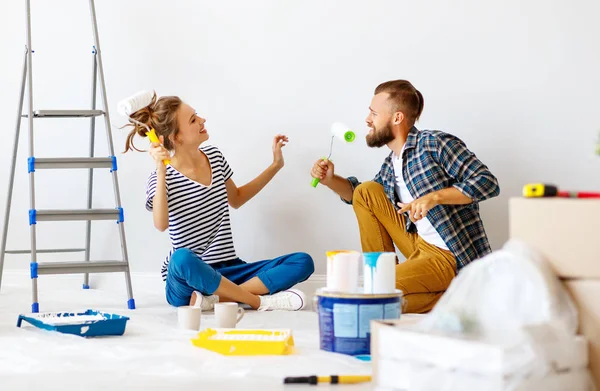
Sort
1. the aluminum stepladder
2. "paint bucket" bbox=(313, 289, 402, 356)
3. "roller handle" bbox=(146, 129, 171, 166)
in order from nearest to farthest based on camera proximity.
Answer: "paint bucket" bbox=(313, 289, 402, 356), "roller handle" bbox=(146, 129, 171, 166), the aluminum stepladder

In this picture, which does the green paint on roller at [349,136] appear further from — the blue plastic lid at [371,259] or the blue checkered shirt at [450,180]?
the blue plastic lid at [371,259]

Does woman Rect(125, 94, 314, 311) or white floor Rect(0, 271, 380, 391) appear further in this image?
woman Rect(125, 94, 314, 311)

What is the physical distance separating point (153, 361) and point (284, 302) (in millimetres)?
1084

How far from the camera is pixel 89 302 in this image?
334cm

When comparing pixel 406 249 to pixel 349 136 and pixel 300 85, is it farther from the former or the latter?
pixel 300 85

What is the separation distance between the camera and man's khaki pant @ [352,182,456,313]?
9.71ft

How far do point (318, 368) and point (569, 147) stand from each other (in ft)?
5.61

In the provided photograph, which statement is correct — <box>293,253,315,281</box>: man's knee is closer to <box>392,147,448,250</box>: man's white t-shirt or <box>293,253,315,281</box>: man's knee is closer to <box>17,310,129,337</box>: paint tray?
<box>392,147,448,250</box>: man's white t-shirt

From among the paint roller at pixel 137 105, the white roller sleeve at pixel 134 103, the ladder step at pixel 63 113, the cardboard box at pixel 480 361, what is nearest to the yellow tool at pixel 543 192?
the cardboard box at pixel 480 361

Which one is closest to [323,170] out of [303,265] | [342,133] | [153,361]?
[342,133]

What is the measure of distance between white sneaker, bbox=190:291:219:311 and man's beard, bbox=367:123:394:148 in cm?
85

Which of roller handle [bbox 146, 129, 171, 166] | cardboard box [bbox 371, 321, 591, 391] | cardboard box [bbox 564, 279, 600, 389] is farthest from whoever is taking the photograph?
roller handle [bbox 146, 129, 171, 166]

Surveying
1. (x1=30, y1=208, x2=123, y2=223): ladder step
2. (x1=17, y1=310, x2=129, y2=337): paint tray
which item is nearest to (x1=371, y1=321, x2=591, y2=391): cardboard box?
(x1=17, y1=310, x2=129, y2=337): paint tray

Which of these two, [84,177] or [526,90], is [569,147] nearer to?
[526,90]
